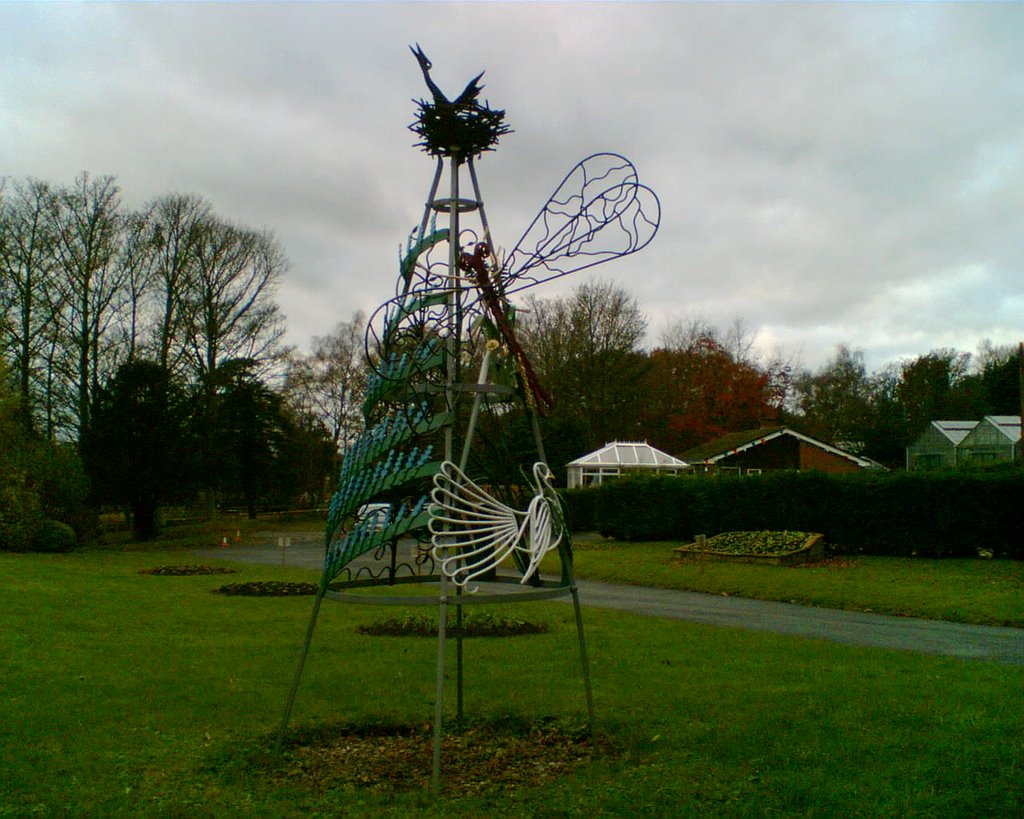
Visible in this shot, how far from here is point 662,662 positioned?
31.9 ft

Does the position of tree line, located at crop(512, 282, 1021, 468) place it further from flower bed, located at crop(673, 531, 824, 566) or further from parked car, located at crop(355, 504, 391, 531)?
parked car, located at crop(355, 504, 391, 531)

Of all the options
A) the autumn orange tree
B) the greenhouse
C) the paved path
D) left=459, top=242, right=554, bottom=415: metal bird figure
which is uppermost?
the autumn orange tree

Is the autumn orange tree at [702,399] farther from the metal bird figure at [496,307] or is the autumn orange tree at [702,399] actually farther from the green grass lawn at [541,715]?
the metal bird figure at [496,307]

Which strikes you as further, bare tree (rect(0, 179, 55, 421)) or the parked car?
bare tree (rect(0, 179, 55, 421))

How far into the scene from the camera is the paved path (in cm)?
1148

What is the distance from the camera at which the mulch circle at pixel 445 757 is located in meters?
5.76

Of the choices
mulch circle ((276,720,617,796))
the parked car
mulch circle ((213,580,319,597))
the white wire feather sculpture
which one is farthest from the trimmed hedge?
the white wire feather sculpture

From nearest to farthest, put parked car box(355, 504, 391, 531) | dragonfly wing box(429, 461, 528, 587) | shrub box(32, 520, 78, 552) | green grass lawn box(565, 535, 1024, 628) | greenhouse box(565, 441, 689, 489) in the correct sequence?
dragonfly wing box(429, 461, 528, 587) < parked car box(355, 504, 391, 531) < green grass lawn box(565, 535, 1024, 628) < shrub box(32, 520, 78, 552) < greenhouse box(565, 441, 689, 489)

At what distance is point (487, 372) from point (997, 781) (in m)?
3.63

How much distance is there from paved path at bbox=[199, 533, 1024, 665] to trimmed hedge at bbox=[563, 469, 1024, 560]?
7468 mm

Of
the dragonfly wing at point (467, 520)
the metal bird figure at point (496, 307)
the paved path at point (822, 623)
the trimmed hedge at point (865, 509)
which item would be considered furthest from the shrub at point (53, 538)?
the dragonfly wing at point (467, 520)

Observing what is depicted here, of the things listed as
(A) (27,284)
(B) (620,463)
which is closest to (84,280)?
(A) (27,284)

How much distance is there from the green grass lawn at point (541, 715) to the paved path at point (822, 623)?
3.62 ft

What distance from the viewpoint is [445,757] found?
6.29 m
